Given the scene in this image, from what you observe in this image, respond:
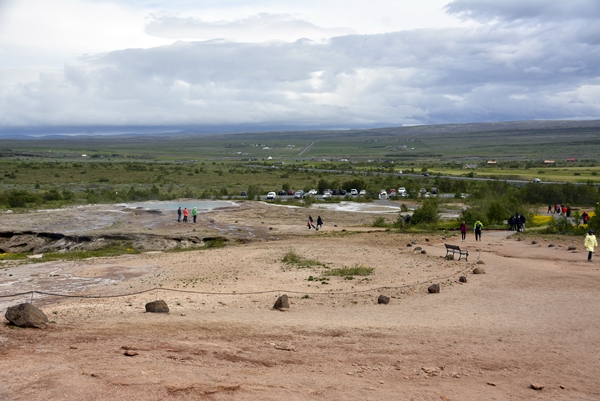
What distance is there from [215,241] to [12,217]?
56.2 feet

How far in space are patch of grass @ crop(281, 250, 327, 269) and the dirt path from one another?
1185mm

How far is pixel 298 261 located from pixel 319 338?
11.4 meters

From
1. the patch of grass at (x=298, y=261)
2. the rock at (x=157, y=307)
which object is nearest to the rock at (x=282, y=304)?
the rock at (x=157, y=307)

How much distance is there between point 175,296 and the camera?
16875 mm

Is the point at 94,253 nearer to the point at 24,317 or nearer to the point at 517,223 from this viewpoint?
the point at 24,317

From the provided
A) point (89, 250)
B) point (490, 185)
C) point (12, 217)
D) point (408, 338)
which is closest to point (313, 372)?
A: point (408, 338)

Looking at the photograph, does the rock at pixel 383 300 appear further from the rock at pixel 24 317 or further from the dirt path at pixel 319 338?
the rock at pixel 24 317

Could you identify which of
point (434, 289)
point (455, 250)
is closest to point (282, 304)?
point (434, 289)

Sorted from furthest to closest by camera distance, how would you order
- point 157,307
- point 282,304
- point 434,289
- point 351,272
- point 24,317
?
point 351,272
point 434,289
point 282,304
point 157,307
point 24,317

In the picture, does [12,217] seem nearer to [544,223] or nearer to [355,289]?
[355,289]

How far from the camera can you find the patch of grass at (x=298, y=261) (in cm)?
2292

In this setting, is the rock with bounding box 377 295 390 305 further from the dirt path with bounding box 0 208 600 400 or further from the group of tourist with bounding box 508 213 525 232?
the group of tourist with bounding box 508 213 525 232

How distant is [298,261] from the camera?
23.8 meters

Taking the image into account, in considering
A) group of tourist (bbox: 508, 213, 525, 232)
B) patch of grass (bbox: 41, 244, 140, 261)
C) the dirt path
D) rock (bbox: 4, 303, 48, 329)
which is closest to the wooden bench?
the dirt path
